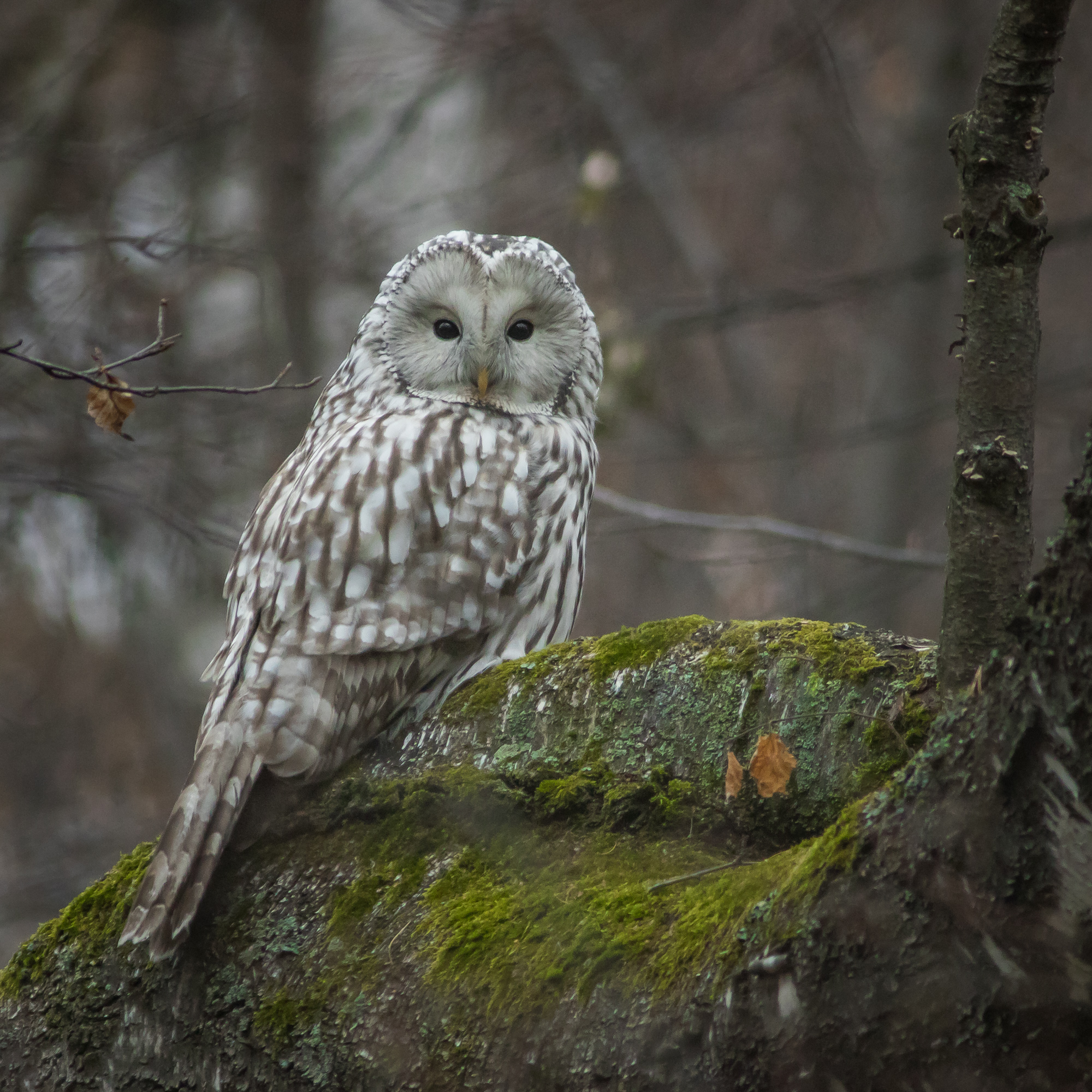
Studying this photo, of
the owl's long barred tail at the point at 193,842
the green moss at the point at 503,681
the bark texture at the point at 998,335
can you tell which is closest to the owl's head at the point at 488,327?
the green moss at the point at 503,681

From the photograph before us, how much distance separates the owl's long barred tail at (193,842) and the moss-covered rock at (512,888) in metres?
0.08

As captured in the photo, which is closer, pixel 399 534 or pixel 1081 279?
pixel 399 534

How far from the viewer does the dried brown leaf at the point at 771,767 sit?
2631mm

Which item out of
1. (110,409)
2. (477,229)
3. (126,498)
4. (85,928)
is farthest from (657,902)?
(477,229)

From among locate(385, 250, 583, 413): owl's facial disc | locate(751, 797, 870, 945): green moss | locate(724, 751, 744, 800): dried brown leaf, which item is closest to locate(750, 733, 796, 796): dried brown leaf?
locate(724, 751, 744, 800): dried brown leaf

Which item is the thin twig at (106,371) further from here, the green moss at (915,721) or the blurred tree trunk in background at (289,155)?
the blurred tree trunk in background at (289,155)

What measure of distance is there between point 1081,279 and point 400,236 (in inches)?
233

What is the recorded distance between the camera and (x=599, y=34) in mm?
11109

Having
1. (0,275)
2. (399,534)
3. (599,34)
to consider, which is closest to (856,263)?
(599,34)

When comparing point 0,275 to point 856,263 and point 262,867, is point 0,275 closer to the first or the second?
point 262,867

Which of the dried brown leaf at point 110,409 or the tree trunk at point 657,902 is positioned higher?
the dried brown leaf at point 110,409

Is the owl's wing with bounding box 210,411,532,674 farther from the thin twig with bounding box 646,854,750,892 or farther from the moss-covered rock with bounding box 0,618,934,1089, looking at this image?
the thin twig with bounding box 646,854,750,892

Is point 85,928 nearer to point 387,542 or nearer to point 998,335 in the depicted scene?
point 387,542

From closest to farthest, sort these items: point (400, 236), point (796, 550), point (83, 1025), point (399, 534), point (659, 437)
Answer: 1. point (83, 1025)
2. point (399, 534)
3. point (796, 550)
4. point (400, 236)
5. point (659, 437)
